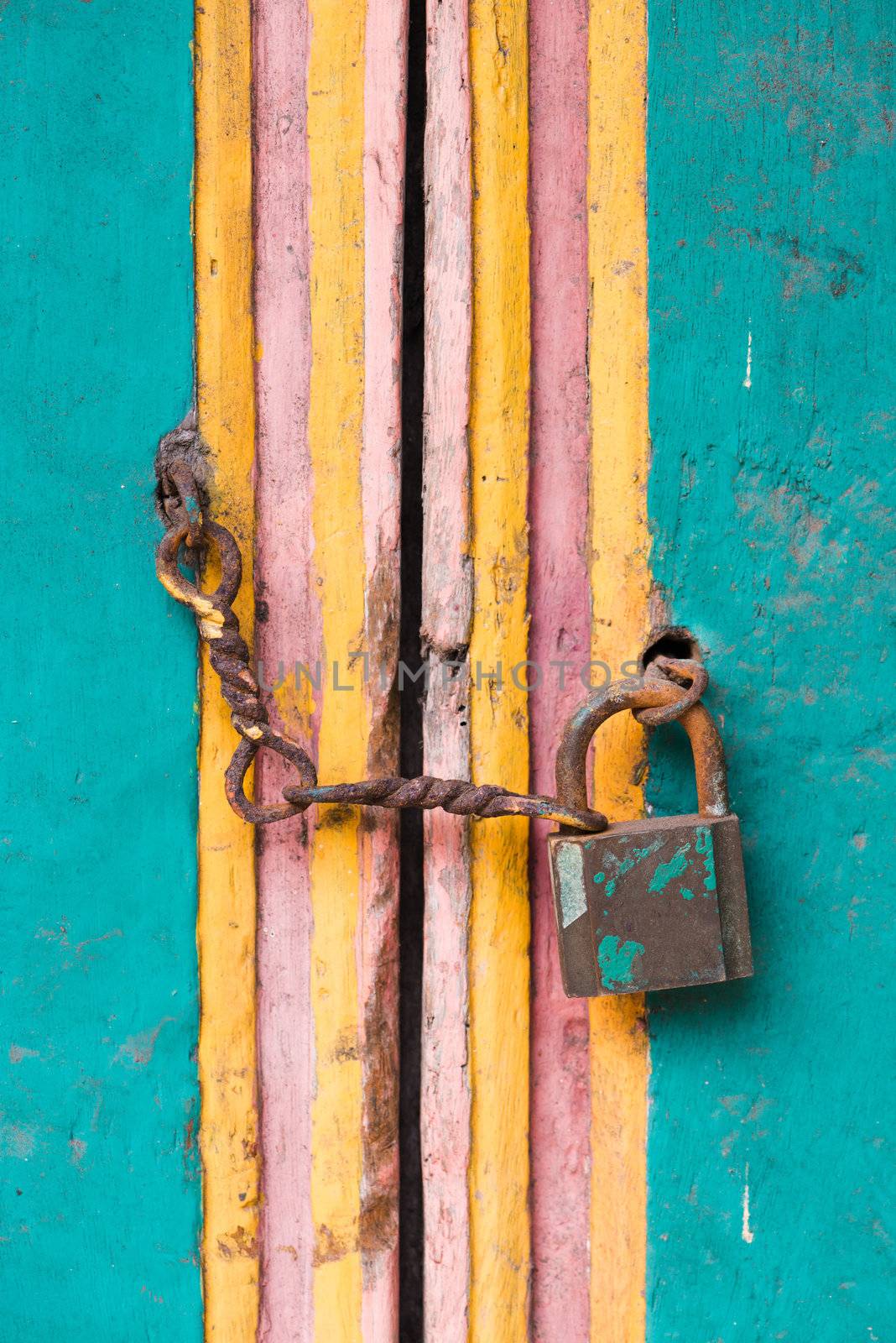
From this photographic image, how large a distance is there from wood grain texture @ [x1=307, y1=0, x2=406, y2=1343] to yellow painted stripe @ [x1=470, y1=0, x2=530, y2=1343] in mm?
62

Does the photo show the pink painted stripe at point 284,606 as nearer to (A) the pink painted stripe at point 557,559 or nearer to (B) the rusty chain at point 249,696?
(B) the rusty chain at point 249,696

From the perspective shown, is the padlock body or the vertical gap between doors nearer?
the padlock body

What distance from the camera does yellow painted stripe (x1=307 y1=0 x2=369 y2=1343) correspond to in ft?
2.00

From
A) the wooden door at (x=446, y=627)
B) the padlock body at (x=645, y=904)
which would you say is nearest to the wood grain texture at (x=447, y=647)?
the wooden door at (x=446, y=627)

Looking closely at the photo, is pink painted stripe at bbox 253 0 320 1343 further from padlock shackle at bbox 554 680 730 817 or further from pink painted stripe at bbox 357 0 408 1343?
padlock shackle at bbox 554 680 730 817

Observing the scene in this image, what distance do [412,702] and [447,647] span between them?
0.23ft

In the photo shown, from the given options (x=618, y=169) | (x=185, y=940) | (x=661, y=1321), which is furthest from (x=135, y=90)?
(x=661, y=1321)

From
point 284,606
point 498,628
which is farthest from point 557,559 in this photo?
point 284,606

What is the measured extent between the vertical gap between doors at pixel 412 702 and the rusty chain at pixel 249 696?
91mm

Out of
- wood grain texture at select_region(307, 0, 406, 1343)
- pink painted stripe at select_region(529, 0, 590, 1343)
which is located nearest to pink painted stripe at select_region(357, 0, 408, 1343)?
wood grain texture at select_region(307, 0, 406, 1343)

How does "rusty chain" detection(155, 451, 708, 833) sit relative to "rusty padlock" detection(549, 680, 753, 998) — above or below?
above

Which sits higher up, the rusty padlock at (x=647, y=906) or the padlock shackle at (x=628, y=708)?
the padlock shackle at (x=628, y=708)

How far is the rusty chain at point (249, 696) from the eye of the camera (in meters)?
0.56

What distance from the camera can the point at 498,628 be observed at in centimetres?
61
